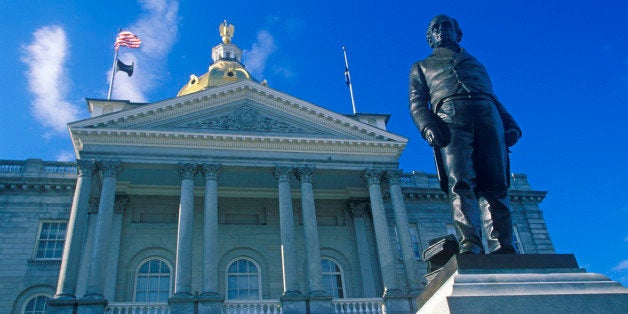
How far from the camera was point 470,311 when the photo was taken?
3.05 metres

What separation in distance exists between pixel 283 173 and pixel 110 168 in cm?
675

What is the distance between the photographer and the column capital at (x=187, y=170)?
69.0ft

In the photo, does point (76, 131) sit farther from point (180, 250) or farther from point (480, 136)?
point (480, 136)

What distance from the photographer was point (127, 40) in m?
27.5

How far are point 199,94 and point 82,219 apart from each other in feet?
22.8

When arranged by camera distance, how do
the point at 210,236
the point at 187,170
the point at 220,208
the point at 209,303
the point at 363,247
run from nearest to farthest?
the point at 209,303 → the point at 210,236 → the point at 187,170 → the point at 220,208 → the point at 363,247

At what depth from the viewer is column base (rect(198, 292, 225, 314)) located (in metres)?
17.9

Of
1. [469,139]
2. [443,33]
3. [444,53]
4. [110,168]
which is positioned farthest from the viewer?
[110,168]

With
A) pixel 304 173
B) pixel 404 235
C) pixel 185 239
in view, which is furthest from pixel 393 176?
pixel 185 239

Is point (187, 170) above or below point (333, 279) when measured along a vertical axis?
above

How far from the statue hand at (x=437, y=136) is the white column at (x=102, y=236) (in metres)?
16.3

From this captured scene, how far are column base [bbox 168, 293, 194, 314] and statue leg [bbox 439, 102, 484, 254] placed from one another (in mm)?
15230

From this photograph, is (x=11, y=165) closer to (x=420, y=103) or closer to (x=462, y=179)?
(x=420, y=103)

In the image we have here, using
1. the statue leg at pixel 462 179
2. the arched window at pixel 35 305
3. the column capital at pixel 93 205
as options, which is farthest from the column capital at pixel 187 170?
the statue leg at pixel 462 179
